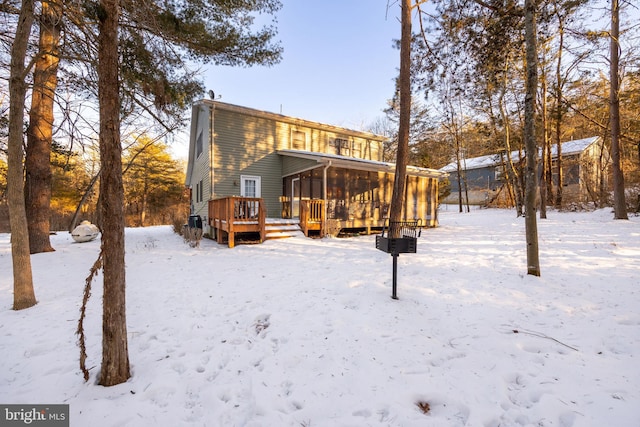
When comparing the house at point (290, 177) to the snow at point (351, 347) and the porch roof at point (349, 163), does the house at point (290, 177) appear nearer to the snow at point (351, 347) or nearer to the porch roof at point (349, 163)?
the porch roof at point (349, 163)

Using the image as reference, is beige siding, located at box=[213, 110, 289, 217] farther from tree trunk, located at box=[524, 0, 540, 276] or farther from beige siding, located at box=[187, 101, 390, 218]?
tree trunk, located at box=[524, 0, 540, 276]

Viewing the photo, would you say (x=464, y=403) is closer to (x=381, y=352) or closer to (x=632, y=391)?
(x=381, y=352)

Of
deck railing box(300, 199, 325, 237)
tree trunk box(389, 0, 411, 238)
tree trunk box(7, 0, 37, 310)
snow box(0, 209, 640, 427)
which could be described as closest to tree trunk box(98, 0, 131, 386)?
snow box(0, 209, 640, 427)

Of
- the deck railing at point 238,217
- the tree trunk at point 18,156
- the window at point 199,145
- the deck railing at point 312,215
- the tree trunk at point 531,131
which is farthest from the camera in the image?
the window at point 199,145

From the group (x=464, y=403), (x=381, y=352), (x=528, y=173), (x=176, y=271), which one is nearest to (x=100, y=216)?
(x=381, y=352)

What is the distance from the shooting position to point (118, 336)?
229 cm

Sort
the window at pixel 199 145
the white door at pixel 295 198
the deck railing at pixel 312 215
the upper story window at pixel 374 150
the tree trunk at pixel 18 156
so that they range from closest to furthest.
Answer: the tree trunk at pixel 18 156 → the deck railing at pixel 312 215 → the white door at pixel 295 198 → the window at pixel 199 145 → the upper story window at pixel 374 150

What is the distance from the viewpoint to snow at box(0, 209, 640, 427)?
2014 millimetres

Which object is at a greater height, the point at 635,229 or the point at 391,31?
the point at 391,31

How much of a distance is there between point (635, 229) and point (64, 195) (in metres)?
34.9

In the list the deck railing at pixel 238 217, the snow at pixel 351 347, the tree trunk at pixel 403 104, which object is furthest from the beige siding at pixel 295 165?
the snow at pixel 351 347

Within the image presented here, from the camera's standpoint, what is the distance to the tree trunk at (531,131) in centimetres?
442

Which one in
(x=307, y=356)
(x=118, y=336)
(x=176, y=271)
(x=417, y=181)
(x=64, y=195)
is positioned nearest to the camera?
(x=118, y=336)

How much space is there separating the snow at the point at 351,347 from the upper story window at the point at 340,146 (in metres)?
10.5
